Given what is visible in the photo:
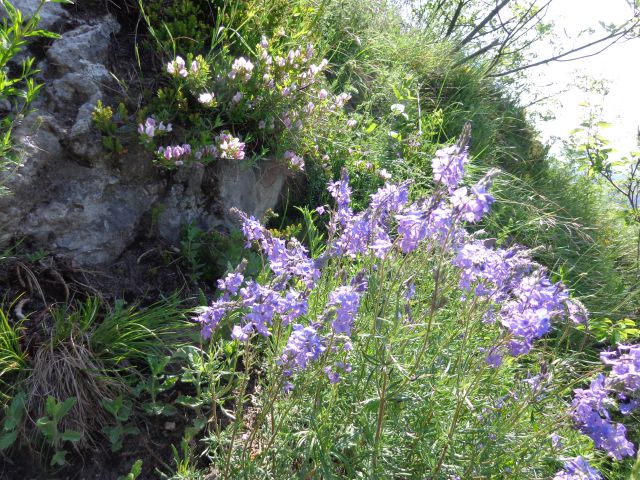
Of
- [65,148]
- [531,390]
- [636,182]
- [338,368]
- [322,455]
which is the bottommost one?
[65,148]

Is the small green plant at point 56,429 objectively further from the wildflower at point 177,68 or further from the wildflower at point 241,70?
the wildflower at point 241,70

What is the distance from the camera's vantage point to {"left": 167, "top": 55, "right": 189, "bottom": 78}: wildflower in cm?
297

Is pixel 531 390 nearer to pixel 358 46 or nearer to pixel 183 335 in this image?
pixel 183 335

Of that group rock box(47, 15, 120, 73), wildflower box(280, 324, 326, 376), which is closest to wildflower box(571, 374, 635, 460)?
wildflower box(280, 324, 326, 376)

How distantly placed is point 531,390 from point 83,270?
1975mm

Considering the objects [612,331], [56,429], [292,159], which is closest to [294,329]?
[56,429]

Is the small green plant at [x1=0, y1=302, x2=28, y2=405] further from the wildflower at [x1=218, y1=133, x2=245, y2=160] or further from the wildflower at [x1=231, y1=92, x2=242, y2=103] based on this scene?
the wildflower at [x1=231, y1=92, x2=242, y2=103]

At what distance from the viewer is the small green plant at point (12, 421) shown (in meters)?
2.08

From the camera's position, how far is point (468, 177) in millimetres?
4594

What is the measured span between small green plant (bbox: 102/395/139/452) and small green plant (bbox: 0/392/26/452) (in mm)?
292

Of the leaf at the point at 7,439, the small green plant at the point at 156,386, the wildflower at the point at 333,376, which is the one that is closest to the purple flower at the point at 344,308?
the wildflower at the point at 333,376

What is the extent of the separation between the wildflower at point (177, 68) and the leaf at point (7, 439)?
1.83 meters

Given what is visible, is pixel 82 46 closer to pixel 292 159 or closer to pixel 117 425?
pixel 292 159

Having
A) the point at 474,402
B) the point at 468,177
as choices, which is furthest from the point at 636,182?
the point at 474,402
